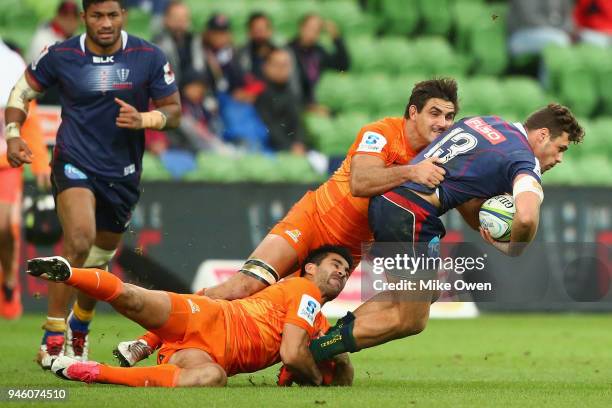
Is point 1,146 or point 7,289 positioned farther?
point 7,289

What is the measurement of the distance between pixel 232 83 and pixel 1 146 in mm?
4383

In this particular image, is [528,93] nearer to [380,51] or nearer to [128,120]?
[380,51]

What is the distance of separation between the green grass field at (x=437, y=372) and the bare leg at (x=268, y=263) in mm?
600

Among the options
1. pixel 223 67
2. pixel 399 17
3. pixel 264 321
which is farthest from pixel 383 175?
pixel 399 17

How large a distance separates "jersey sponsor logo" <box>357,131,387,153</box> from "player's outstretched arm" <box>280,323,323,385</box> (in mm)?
1410

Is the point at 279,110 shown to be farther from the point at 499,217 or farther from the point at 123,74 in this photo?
the point at 499,217

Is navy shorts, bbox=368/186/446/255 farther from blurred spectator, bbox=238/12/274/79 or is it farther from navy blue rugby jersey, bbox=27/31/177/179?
blurred spectator, bbox=238/12/274/79

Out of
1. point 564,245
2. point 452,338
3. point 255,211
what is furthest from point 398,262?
point 564,245

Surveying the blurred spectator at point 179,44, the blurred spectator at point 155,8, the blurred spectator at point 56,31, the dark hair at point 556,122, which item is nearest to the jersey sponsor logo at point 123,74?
the dark hair at point 556,122

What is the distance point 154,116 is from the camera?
9344 millimetres

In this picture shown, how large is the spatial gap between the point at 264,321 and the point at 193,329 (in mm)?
→ 504

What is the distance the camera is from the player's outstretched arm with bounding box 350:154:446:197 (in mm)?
8172

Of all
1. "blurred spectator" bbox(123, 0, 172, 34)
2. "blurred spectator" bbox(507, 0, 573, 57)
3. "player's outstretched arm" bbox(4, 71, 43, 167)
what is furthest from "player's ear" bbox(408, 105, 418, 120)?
"blurred spectator" bbox(507, 0, 573, 57)

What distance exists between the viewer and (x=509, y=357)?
10.7 m
